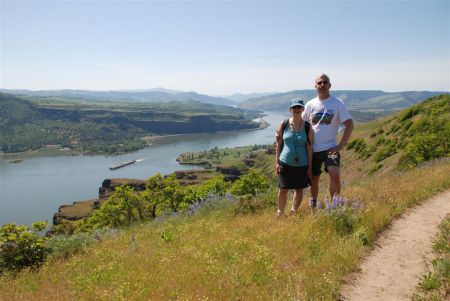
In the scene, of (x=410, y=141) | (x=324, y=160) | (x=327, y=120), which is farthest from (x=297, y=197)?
(x=410, y=141)

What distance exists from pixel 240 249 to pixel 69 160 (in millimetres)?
183190

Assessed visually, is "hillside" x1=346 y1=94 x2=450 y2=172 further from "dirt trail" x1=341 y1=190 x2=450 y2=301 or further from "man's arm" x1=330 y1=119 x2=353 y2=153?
"man's arm" x1=330 y1=119 x2=353 y2=153

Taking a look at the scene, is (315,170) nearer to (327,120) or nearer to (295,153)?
(295,153)

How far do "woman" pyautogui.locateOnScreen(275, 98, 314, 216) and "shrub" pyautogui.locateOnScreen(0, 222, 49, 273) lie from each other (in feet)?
18.7

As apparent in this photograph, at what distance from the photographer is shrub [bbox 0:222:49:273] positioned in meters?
7.89

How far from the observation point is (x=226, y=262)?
222 inches

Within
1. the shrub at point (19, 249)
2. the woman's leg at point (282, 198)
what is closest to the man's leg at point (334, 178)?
the woman's leg at point (282, 198)

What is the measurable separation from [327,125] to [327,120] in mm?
105

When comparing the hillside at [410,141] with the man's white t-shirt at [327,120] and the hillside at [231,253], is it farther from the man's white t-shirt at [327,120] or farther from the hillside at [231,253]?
the man's white t-shirt at [327,120]

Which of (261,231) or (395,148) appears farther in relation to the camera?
(395,148)

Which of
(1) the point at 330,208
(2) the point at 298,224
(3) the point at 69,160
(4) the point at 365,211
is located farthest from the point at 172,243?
(3) the point at 69,160

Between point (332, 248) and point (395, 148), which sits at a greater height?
point (332, 248)

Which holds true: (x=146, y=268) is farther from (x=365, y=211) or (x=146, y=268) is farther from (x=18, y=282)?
(x=365, y=211)

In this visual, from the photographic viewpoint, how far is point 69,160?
567ft
